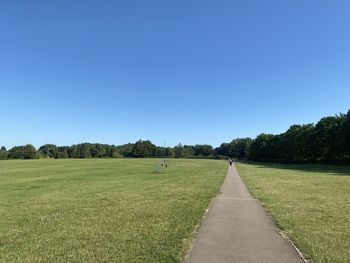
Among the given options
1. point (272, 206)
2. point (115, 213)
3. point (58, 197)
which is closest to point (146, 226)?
point (115, 213)

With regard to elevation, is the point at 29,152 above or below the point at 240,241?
Answer: above

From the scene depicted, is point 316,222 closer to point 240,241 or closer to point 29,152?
point 240,241

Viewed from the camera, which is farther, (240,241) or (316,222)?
(316,222)

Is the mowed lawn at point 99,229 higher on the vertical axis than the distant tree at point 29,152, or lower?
lower

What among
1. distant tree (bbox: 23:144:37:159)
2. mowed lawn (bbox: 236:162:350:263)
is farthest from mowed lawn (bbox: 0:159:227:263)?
distant tree (bbox: 23:144:37:159)

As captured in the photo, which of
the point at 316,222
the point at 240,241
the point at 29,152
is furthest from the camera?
the point at 29,152

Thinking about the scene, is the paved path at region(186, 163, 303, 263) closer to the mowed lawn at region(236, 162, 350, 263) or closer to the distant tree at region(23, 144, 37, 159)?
the mowed lawn at region(236, 162, 350, 263)

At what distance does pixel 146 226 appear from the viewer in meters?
12.3

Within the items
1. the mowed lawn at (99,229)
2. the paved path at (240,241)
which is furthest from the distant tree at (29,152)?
the paved path at (240,241)

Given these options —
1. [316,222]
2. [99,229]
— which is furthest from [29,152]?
[316,222]

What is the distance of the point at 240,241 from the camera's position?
33.3 feet

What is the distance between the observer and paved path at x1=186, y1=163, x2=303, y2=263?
28.1 ft

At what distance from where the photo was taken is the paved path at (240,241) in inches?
337

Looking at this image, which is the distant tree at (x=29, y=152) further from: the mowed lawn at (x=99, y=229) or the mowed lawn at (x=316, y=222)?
the mowed lawn at (x=316, y=222)
